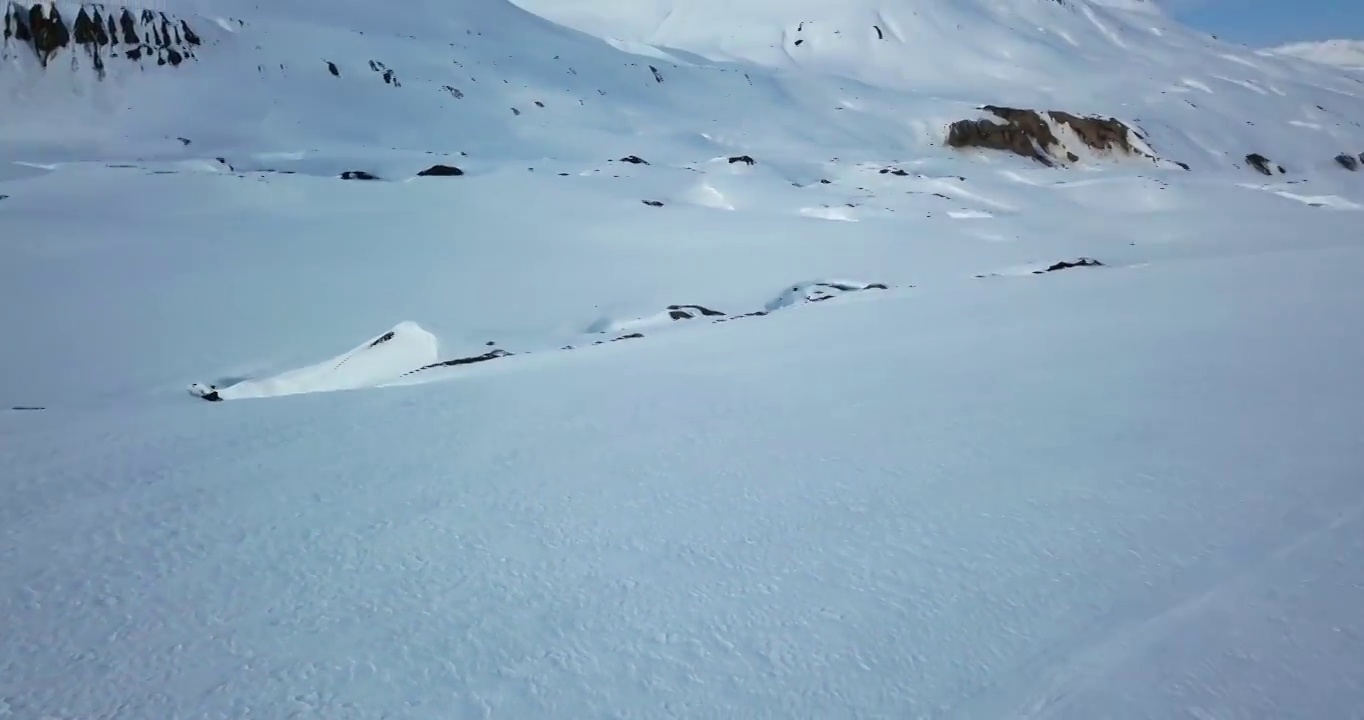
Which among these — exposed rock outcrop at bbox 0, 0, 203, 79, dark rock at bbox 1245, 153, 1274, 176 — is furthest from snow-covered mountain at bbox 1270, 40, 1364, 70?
exposed rock outcrop at bbox 0, 0, 203, 79

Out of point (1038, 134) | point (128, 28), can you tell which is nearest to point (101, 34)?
point (128, 28)

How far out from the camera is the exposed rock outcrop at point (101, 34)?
1686 cm

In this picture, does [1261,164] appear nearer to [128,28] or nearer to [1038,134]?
[1038,134]

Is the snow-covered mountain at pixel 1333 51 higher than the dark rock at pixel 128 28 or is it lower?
higher

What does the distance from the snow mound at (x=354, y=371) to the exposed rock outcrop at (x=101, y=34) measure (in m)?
16.9

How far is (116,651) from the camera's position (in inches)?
64.6

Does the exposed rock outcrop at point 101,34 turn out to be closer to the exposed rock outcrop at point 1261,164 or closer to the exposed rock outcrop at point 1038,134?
the exposed rock outcrop at point 1038,134

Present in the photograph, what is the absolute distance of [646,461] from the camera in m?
2.68

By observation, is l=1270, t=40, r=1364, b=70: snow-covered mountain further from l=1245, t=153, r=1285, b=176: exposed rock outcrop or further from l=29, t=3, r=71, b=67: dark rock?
l=29, t=3, r=71, b=67: dark rock

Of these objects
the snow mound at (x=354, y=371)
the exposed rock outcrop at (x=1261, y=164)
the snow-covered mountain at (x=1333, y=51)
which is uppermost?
the snow-covered mountain at (x=1333, y=51)

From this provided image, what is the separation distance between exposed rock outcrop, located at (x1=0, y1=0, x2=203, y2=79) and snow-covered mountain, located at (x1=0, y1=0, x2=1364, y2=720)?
864cm

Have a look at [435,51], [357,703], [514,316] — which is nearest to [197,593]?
[357,703]

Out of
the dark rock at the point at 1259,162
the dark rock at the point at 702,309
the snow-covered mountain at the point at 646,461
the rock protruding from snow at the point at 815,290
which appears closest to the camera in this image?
the snow-covered mountain at the point at 646,461

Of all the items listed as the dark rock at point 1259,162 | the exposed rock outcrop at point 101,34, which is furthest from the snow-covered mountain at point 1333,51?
the exposed rock outcrop at point 101,34
